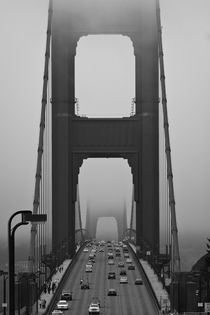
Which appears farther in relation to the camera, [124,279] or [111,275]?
[111,275]

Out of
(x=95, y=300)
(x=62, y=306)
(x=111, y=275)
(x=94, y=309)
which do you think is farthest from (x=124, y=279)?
(x=94, y=309)

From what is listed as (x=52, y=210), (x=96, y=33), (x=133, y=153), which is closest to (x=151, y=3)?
(x=96, y=33)

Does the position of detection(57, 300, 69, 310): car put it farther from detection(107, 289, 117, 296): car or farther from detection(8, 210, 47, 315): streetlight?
detection(8, 210, 47, 315): streetlight

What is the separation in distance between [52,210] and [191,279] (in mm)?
15044

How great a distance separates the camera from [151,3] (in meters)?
53.4

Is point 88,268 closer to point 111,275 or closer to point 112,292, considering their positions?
point 111,275

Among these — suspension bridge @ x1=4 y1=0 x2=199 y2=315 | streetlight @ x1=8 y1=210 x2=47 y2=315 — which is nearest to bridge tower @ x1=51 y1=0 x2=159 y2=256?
suspension bridge @ x1=4 y1=0 x2=199 y2=315

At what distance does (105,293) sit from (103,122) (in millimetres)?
9124

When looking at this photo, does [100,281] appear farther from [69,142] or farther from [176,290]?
[176,290]

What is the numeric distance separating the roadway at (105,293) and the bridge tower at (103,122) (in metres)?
2.47

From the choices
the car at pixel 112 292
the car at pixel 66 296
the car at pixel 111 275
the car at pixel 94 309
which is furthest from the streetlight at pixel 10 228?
the car at pixel 111 275

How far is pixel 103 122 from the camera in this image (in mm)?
50406

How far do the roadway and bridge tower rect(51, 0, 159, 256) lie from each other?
247 centimetres

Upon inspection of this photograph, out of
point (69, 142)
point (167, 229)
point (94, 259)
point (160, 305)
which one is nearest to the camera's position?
point (160, 305)
